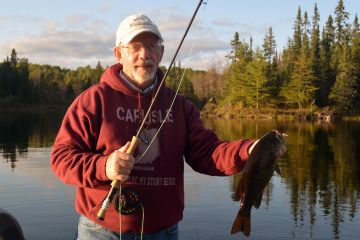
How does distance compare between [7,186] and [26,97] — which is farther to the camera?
[26,97]

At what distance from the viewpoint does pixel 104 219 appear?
3500 mm

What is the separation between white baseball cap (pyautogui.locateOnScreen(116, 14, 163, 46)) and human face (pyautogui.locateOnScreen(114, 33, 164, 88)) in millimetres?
41

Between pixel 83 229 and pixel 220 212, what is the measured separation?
10.3 metres

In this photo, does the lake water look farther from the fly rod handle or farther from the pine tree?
the pine tree

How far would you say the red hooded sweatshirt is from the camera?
11.3ft

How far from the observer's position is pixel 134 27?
372 cm

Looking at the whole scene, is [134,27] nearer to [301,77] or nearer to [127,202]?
[127,202]

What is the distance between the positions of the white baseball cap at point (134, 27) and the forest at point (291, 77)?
48.3 meters

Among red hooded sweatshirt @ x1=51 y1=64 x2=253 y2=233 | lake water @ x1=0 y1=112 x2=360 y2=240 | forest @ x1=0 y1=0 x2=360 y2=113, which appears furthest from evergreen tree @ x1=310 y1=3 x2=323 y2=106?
red hooded sweatshirt @ x1=51 y1=64 x2=253 y2=233

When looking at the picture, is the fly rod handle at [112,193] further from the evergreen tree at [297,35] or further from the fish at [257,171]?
the evergreen tree at [297,35]

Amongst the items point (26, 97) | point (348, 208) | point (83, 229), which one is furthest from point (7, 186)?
point (26, 97)

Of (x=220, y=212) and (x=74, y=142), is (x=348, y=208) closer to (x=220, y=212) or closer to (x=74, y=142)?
(x=220, y=212)

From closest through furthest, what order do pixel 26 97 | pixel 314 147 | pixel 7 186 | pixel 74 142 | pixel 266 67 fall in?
pixel 74 142, pixel 7 186, pixel 314 147, pixel 266 67, pixel 26 97

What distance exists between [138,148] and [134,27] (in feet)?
3.12
